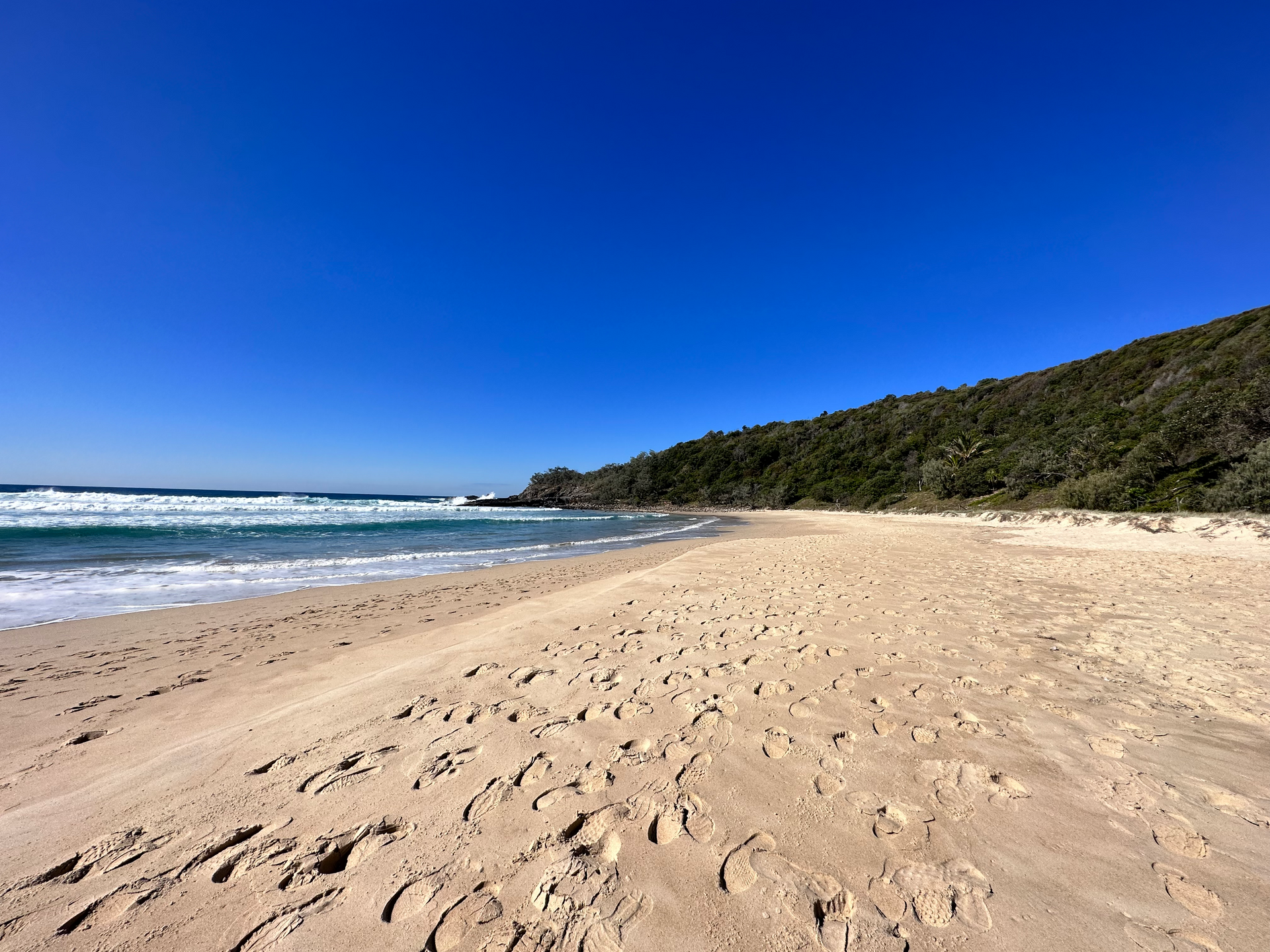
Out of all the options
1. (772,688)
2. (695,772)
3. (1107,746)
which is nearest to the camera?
(695,772)

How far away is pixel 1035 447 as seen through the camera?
30000 millimetres

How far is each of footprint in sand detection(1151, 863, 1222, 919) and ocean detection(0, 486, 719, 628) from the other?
1181 centimetres

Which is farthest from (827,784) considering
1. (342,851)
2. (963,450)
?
(963,450)

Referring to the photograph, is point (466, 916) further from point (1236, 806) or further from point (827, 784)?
point (1236, 806)

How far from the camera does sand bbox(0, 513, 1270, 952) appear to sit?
1.76m

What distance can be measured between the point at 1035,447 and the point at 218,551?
142 feet

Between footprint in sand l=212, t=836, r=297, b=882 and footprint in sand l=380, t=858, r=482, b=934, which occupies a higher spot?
footprint in sand l=212, t=836, r=297, b=882

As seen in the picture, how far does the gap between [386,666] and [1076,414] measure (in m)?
52.3

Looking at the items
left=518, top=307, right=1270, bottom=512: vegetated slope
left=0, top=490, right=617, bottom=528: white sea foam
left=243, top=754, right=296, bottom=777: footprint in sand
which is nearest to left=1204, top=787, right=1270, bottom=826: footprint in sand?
left=243, top=754, right=296, bottom=777: footprint in sand

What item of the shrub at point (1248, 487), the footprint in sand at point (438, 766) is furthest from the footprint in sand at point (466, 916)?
the shrub at point (1248, 487)

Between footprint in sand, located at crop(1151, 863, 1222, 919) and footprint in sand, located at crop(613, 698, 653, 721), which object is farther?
footprint in sand, located at crop(613, 698, 653, 721)

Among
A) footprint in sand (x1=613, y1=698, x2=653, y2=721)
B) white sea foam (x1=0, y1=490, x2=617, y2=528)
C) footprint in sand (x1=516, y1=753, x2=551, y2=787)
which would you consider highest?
white sea foam (x1=0, y1=490, x2=617, y2=528)

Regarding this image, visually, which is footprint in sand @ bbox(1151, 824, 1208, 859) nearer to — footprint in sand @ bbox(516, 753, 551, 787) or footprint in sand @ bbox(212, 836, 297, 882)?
footprint in sand @ bbox(516, 753, 551, 787)

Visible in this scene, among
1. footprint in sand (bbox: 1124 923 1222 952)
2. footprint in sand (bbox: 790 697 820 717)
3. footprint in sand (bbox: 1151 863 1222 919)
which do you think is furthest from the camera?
footprint in sand (bbox: 790 697 820 717)
